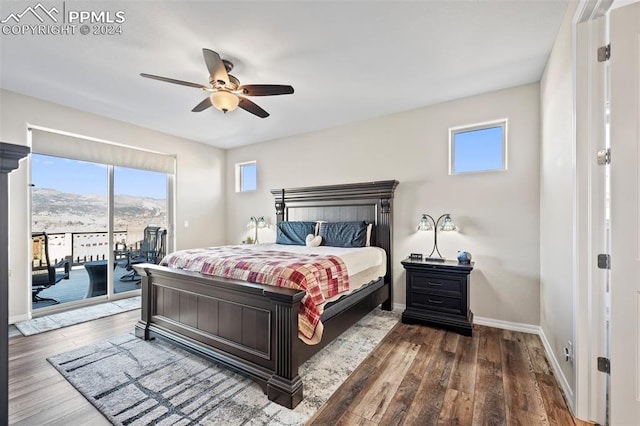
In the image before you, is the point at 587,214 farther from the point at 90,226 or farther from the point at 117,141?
the point at 90,226

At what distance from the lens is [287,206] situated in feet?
15.9

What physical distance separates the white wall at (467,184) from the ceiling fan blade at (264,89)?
1965 mm

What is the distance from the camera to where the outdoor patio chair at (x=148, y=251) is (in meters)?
4.67

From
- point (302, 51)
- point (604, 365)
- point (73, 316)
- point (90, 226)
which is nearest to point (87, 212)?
point (90, 226)

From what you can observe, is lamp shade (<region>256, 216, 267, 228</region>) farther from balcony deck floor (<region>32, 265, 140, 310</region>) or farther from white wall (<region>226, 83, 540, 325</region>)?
balcony deck floor (<region>32, 265, 140, 310</region>)

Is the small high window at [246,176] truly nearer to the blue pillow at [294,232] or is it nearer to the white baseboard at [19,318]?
the blue pillow at [294,232]

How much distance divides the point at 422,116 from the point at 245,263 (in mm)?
3047

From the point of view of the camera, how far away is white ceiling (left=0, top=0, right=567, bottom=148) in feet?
6.70

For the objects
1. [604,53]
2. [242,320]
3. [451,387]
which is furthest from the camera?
[242,320]

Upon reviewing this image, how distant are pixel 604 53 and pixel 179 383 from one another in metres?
3.67

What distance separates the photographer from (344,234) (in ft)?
12.4

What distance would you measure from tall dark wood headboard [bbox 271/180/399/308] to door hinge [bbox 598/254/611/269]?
7.42 feet

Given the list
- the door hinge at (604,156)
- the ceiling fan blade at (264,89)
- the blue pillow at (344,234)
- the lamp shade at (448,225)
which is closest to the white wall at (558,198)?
the door hinge at (604,156)

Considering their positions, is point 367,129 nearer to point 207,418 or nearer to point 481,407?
point 481,407
